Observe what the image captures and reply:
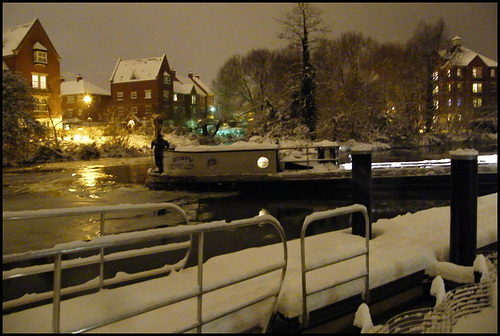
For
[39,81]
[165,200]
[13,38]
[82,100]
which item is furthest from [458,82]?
[82,100]

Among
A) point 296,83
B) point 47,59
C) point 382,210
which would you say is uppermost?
point 47,59

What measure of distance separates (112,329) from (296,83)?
100.0 feet

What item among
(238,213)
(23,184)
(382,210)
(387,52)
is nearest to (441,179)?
(382,210)

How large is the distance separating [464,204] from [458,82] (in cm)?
4668

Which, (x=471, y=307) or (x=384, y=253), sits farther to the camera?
(x=384, y=253)

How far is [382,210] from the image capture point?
1157 centimetres

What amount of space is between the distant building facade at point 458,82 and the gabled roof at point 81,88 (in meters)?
50.8

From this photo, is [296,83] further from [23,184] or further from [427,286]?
[427,286]

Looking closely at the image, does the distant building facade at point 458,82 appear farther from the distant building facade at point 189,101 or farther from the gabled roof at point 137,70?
the gabled roof at point 137,70

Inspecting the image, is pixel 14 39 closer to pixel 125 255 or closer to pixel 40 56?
pixel 40 56

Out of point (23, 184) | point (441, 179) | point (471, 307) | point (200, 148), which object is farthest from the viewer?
point (23, 184)

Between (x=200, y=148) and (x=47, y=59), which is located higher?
(x=47, y=59)

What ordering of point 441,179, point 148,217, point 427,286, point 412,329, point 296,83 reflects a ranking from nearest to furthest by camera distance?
point 412,329 → point 427,286 → point 148,217 → point 441,179 → point 296,83

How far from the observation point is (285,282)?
14.3 feet
